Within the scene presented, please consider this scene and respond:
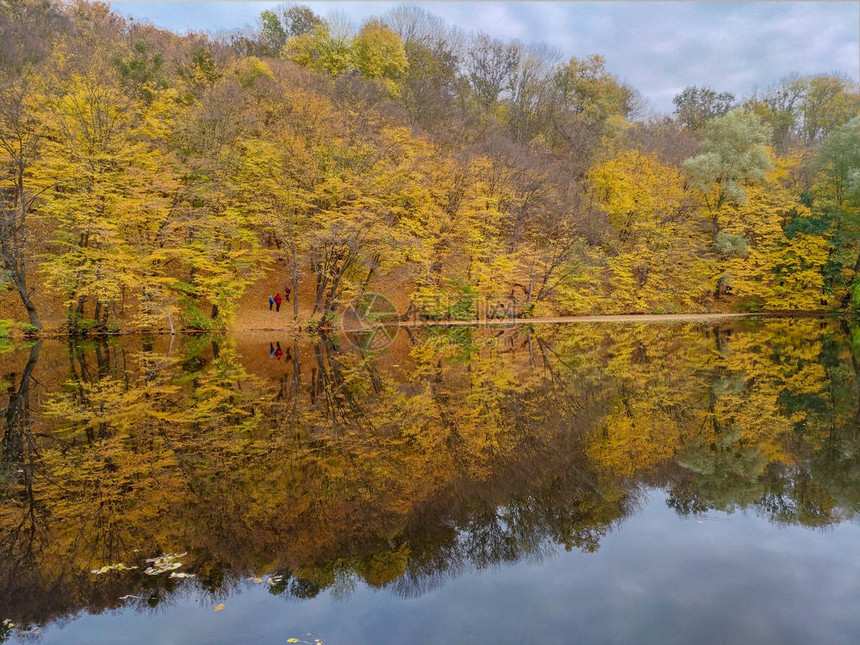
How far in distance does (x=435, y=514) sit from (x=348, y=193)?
841 inches

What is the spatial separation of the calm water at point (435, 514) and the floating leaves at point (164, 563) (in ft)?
0.12

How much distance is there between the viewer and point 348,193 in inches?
985

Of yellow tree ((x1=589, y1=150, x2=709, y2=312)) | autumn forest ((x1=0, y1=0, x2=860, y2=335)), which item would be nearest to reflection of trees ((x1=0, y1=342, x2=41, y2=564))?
autumn forest ((x1=0, y1=0, x2=860, y2=335))

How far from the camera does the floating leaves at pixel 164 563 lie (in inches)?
176

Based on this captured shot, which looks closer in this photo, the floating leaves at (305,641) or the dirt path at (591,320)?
the floating leaves at (305,641)

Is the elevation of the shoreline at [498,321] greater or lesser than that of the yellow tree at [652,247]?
lesser

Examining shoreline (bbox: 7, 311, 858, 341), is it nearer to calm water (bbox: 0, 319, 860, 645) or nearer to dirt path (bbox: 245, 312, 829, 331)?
dirt path (bbox: 245, 312, 829, 331)

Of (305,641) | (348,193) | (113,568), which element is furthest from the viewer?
(348,193)

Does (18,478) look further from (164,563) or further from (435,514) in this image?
(435,514)

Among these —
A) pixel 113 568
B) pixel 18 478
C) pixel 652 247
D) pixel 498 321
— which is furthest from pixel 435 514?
pixel 652 247

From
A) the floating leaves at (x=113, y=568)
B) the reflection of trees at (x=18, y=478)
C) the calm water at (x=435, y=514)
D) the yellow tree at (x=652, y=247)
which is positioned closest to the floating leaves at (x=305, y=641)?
the calm water at (x=435, y=514)

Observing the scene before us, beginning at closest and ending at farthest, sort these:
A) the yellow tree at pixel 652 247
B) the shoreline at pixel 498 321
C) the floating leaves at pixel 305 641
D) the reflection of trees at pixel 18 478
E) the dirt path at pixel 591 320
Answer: the floating leaves at pixel 305 641 → the reflection of trees at pixel 18 478 → the shoreline at pixel 498 321 → the dirt path at pixel 591 320 → the yellow tree at pixel 652 247

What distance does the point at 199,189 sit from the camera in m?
23.7

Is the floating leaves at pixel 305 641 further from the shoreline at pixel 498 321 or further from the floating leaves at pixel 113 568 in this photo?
the shoreline at pixel 498 321
